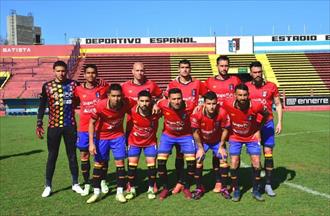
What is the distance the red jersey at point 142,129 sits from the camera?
7.13 meters

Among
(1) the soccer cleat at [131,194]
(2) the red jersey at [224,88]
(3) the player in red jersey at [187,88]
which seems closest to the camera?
(1) the soccer cleat at [131,194]

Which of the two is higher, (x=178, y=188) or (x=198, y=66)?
(x=198, y=66)

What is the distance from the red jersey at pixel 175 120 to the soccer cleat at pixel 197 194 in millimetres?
947

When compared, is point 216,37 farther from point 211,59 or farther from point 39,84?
point 39,84

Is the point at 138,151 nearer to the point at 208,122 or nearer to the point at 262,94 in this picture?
the point at 208,122

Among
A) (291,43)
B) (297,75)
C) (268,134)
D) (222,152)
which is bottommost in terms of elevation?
(222,152)

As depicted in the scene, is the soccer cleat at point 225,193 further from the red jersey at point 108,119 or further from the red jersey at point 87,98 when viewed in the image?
the red jersey at point 87,98

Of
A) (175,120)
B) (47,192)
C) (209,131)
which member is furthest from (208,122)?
(47,192)

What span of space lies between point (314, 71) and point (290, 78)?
3.37 meters

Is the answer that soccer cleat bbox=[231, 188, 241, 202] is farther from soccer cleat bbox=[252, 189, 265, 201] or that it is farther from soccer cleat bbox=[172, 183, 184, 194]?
soccer cleat bbox=[172, 183, 184, 194]

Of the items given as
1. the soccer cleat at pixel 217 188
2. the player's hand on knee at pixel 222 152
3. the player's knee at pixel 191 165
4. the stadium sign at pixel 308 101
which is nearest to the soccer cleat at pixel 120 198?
the player's knee at pixel 191 165

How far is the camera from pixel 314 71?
4284 centimetres

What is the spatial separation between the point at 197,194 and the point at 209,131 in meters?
1.04

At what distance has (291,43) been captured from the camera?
45.9 m
